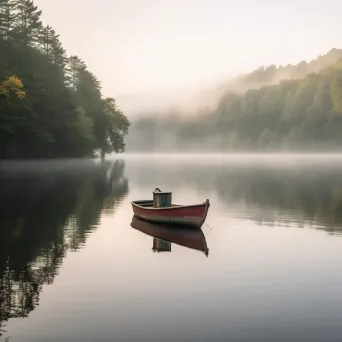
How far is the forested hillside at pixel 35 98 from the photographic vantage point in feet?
293

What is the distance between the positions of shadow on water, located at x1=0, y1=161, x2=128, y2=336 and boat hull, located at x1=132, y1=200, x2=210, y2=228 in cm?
361

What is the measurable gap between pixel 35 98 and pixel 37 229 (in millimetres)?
72131

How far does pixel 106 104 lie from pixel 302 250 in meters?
135

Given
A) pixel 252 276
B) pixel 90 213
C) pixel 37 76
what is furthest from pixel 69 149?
pixel 252 276

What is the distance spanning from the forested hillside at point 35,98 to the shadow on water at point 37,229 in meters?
29.5

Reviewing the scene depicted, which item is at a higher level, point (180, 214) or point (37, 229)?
point (180, 214)

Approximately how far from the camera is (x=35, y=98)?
98.0 metres

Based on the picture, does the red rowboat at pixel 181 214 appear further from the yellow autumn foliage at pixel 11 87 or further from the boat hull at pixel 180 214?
the yellow autumn foliage at pixel 11 87

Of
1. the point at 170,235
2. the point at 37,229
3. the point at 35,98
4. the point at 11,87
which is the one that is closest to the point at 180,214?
the point at 170,235

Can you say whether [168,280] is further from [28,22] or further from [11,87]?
[28,22]

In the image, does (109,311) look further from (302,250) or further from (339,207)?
(339,207)

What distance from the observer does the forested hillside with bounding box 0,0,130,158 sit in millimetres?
89438

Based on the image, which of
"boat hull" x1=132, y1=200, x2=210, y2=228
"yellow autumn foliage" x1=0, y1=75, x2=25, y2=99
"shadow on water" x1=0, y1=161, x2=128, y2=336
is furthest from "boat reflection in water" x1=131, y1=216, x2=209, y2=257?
"yellow autumn foliage" x1=0, y1=75, x2=25, y2=99

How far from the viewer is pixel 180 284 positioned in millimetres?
18109
